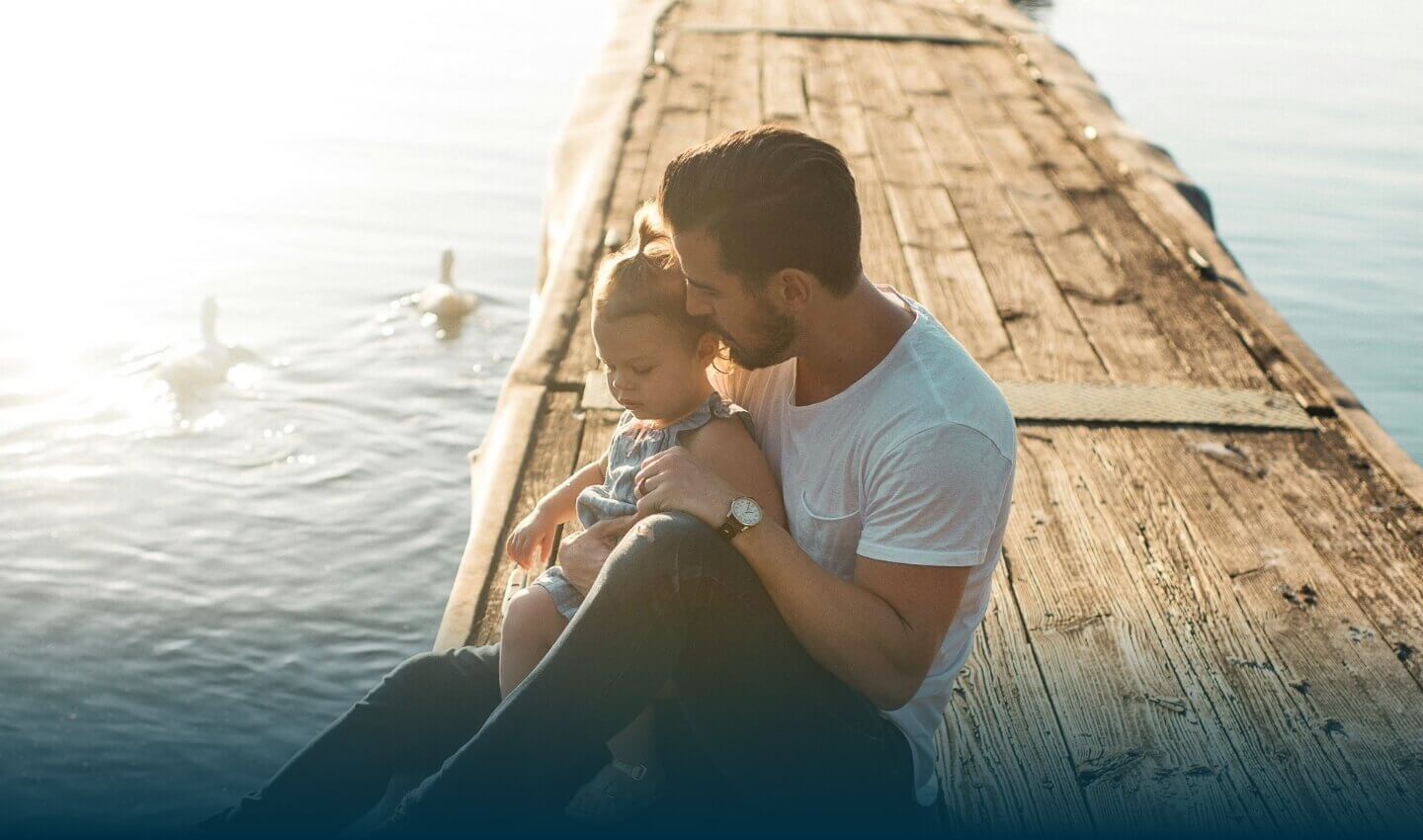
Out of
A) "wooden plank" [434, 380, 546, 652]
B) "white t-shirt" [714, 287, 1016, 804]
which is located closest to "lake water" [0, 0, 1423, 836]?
"wooden plank" [434, 380, 546, 652]

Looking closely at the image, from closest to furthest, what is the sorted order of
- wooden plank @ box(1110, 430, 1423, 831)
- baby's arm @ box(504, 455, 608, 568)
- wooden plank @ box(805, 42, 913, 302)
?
wooden plank @ box(1110, 430, 1423, 831) → baby's arm @ box(504, 455, 608, 568) → wooden plank @ box(805, 42, 913, 302)

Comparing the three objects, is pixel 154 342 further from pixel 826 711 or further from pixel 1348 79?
pixel 1348 79

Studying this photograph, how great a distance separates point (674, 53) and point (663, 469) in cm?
695

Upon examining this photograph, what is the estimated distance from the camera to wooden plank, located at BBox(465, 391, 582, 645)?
3207mm

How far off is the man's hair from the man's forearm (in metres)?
0.43

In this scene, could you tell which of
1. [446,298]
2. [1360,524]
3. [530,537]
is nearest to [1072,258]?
[1360,524]

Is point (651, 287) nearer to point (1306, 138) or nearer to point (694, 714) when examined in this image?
point (694, 714)

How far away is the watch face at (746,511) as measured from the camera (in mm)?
2398

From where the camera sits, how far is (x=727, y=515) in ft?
7.89

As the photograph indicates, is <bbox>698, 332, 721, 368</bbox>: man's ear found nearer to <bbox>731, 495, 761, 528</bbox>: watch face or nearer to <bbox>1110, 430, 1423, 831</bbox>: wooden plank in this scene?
<bbox>731, 495, 761, 528</bbox>: watch face

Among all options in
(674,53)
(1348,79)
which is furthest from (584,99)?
(1348,79)

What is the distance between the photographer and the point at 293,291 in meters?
10.0

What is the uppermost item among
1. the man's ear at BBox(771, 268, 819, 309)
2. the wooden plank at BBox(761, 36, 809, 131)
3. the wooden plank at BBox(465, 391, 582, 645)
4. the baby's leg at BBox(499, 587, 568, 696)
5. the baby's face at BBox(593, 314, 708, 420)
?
the man's ear at BBox(771, 268, 819, 309)

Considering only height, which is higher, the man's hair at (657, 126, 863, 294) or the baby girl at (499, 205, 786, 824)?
the man's hair at (657, 126, 863, 294)
